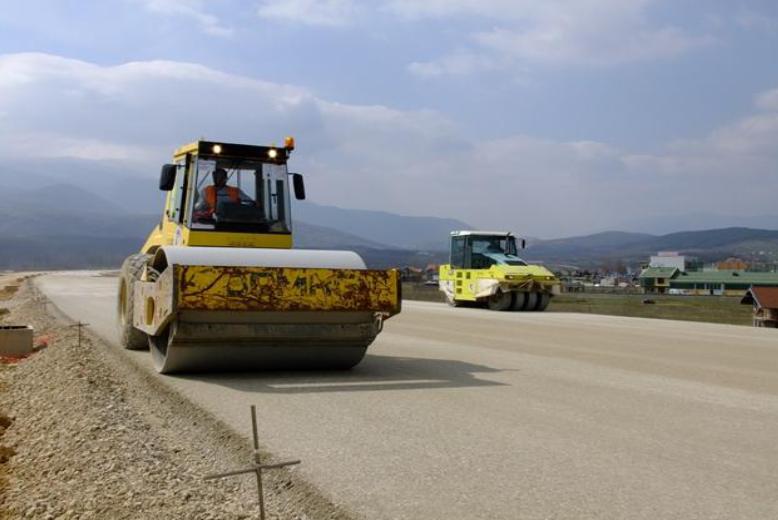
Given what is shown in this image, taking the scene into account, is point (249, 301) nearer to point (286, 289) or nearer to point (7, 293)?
point (286, 289)

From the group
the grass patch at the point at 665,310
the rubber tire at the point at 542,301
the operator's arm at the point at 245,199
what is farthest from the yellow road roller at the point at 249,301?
the grass patch at the point at 665,310

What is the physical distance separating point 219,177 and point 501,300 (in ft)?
53.0

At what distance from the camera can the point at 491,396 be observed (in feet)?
26.1

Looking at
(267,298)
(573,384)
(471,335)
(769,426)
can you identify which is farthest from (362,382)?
(471,335)

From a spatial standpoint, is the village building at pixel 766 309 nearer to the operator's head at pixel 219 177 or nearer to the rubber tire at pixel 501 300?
the rubber tire at pixel 501 300

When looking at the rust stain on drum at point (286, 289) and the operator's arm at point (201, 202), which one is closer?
the rust stain on drum at point (286, 289)

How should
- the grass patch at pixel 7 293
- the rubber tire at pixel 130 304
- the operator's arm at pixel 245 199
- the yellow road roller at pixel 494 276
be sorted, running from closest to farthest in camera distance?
the operator's arm at pixel 245 199 → the rubber tire at pixel 130 304 → the yellow road roller at pixel 494 276 → the grass patch at pixel 7 293

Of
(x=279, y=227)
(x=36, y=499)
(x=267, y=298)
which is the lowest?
(x=36, y=499)

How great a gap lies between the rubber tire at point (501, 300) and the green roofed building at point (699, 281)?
89537 mm

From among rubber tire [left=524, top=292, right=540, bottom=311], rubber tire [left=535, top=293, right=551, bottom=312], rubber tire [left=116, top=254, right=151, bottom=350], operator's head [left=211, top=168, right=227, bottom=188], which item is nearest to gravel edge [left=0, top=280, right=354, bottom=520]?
rubber tire [left=116, top=254, right=151, bottom=350]

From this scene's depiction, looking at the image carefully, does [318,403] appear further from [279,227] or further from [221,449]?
[279,227]

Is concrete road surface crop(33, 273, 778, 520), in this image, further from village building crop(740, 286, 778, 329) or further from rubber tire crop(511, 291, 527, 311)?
rubber tire crop(511, 291, 527, 311)

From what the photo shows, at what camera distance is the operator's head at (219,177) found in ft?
36.9

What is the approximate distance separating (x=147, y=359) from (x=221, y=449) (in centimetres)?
509
